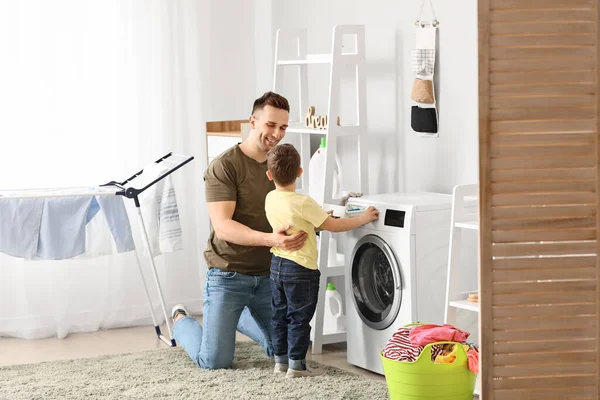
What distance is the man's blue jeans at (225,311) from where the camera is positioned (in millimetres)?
3783

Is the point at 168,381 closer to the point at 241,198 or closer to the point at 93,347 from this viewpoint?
the point at 241,198

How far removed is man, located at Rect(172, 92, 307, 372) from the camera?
368cm

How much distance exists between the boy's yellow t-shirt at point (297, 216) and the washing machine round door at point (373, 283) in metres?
0.30

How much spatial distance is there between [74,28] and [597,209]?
3.17 m

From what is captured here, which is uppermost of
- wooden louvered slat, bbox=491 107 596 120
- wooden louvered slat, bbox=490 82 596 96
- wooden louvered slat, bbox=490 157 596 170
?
wooden louvered slat, bbox=490 82 596 96

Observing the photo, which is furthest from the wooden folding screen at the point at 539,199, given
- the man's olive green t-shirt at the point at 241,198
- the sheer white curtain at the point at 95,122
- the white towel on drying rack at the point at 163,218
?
the sheer white curtain at the point at 95,122

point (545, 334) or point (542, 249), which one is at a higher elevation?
point (542, 249)

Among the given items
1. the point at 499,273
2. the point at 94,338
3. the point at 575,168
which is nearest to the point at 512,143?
the point at 575,168

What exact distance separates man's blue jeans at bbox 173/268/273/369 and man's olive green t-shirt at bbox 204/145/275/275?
0.05 meters

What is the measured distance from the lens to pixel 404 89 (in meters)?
4.16

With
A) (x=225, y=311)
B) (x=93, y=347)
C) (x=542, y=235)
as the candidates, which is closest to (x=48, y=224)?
(x=93, y=347)

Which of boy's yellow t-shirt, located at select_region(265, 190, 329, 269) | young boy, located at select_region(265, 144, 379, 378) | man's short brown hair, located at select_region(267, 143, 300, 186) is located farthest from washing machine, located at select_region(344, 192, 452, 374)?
man's short brown hair, located at select_region(267, 143, 300, 186)

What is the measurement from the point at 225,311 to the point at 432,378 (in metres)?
1.04

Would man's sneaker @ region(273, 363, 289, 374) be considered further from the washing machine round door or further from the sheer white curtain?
the sheer white curtain
